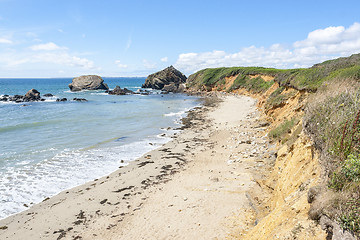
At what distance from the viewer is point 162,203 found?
33.2 ft

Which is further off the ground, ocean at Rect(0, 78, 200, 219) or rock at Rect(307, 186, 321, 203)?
rock at Rect(307, 186, 321, 203)

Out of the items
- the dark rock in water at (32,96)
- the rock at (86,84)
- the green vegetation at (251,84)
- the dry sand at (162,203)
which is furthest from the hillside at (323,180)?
the rock at (86,84)

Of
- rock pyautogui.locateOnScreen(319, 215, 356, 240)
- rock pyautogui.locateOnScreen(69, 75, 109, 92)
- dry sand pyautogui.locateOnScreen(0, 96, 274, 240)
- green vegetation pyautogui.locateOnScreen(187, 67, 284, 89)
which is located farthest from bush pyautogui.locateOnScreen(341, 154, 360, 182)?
rock pyautogui.locateOnScreen(69, 75, 109, 92)

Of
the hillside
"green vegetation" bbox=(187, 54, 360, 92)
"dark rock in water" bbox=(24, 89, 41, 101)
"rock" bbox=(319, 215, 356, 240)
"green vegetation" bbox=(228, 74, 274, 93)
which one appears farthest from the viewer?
"dark rock in water" bbox=(24, 89, 41, 101)

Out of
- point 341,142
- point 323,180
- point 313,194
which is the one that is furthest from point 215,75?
point 313,194

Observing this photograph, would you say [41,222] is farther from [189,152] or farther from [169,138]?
[169,138]

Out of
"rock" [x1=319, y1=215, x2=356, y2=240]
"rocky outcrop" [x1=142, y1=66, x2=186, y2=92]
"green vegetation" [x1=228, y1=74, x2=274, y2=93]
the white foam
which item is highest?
"rocky outcrop" [x1=142, y1=66, x2=186, y2=92]

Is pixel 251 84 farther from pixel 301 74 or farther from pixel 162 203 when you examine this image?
pixel 162 203

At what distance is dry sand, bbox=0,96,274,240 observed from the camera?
829cm

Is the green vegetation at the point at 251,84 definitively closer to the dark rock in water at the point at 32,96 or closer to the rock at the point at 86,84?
the dark rock in water at the point at 32,96

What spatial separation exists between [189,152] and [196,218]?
8.98 meters

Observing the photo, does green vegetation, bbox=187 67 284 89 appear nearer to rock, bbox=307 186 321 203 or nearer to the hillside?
the hillside

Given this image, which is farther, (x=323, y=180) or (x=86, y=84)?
(x=86, y=84)

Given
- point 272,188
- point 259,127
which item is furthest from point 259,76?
point 272,188
